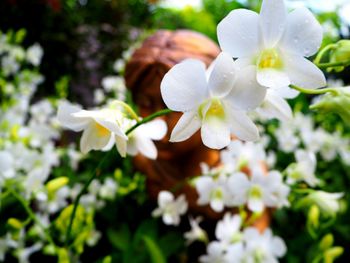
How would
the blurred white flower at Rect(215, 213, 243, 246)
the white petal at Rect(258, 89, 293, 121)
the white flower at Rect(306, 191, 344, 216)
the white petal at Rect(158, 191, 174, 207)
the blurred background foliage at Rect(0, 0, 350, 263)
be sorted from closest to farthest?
1. the white petal at Rect(258, 89, 293, 121)
2. the white flower at Rect(306, 191, 344, 216)
3. the blurred white flower at Rect(215, 213, 243, 246)
4. the white petal at Rect(158, 191, 174, 207)
5. the blurred background foliage at Rect(0, 0, 350, 263)

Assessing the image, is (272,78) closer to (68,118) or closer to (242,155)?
(68,118)

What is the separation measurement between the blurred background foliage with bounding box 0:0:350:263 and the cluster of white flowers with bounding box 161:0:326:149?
0.54 meters

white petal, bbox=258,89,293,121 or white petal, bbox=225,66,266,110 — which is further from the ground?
white petal, bbox=225,66,266,110

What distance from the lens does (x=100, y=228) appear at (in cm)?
124

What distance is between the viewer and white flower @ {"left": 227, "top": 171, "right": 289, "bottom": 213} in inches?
31.5

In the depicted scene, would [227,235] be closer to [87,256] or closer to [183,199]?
[183,199]

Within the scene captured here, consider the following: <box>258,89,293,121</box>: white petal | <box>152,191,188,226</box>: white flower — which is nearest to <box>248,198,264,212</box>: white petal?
<box>152,191,188,226</box>: white flower

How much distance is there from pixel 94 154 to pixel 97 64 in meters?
1.00

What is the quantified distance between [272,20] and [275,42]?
3 centimetres

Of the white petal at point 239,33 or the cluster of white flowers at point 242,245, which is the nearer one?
the white petal at point 239,33

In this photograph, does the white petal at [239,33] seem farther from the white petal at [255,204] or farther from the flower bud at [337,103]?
the white petal at [255,204]

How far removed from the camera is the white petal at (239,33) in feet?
1.32

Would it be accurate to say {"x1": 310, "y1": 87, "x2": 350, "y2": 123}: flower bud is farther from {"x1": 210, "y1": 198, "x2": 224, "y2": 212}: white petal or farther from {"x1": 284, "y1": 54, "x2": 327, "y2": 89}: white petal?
{"x1": 210, "y1": 198, "x2": 224, "y2": 212}: white petal

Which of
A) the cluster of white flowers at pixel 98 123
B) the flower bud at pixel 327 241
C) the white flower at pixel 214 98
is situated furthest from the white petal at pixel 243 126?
the flower bud at pixel 327 241
